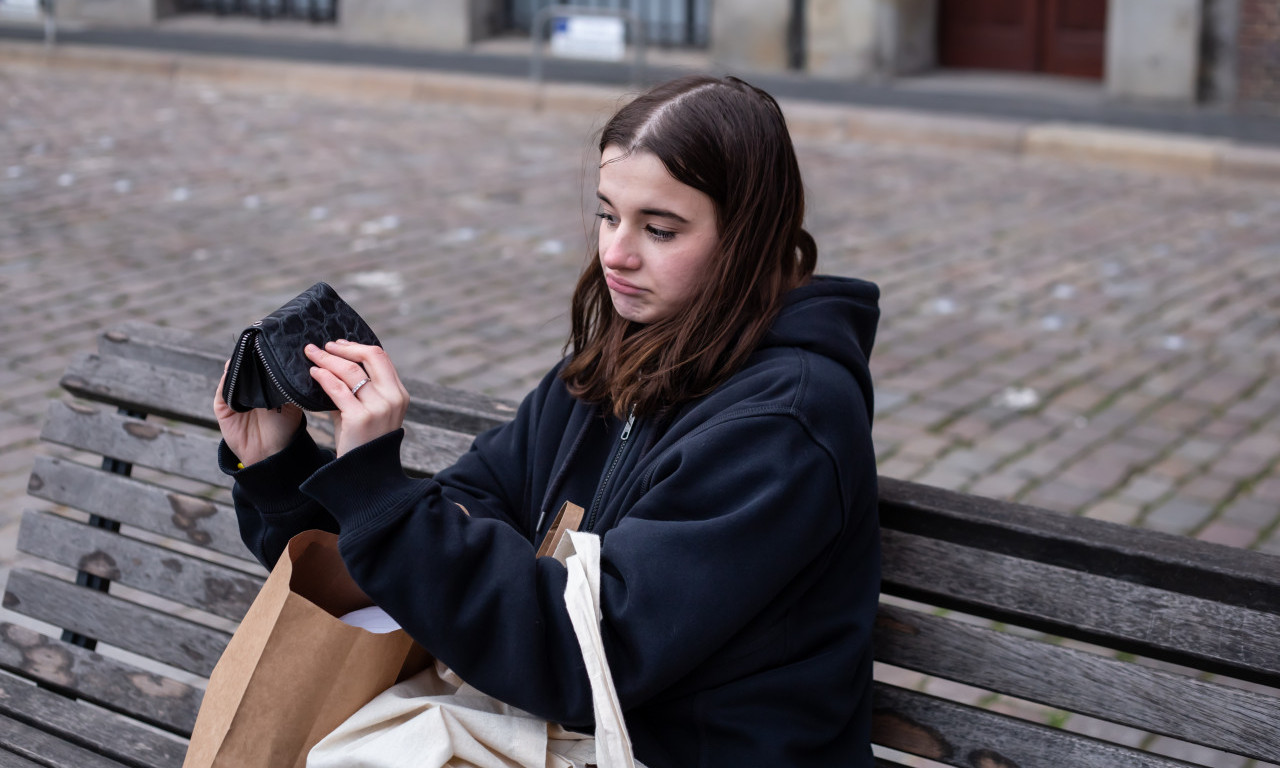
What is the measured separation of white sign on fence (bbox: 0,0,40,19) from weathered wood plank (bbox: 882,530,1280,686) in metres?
16.0

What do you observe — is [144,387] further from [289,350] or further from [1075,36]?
[1075,36]

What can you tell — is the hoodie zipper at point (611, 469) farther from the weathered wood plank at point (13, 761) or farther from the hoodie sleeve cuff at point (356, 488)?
the weathered wood plank at point (13, 761)

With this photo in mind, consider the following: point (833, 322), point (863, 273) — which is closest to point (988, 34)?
point (863, 273)

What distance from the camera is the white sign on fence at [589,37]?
1277 centimetres

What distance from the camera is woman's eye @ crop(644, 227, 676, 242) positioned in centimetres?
205

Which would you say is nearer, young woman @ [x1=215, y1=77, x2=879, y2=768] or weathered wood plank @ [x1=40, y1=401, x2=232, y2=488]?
young woman @ [x1=215, y1=77, x2=879, y2=768]

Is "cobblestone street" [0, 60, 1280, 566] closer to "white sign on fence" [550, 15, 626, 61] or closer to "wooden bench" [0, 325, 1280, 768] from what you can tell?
"wooden bench" [0, 325, 1280, 768]

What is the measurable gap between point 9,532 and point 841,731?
10.0ft

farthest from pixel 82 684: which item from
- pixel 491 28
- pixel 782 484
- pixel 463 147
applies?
pixel 491 28

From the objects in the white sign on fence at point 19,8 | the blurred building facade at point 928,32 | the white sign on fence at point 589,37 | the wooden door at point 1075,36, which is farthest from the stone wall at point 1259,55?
the white sign on fence at point 19,8

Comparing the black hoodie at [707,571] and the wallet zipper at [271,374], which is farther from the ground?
the wallet zipper at [271,374]

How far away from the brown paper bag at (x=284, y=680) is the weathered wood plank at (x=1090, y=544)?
2.49ft

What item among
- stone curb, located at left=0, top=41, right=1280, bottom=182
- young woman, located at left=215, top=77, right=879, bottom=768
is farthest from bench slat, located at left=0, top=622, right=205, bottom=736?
stone curb, located at left=0, top=41, right=1280, bottom=182

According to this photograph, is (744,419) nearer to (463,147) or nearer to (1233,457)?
(1233,457)
